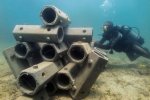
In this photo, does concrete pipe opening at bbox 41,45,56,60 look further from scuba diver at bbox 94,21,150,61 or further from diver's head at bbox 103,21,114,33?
diver's head at bbox 103,21,114,33

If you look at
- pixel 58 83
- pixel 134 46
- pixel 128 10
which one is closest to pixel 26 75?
pixel 58 83

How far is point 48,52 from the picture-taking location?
20.3ft

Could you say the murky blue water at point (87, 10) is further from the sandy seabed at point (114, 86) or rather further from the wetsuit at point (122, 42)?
the sandy seabed at point (114, 86)

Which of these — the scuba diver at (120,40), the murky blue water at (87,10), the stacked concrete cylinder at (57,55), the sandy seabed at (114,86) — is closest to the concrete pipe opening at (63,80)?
the stacked concrete cylinder at (57,55)

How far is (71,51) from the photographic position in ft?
19.5

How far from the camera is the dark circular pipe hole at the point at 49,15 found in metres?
6.04

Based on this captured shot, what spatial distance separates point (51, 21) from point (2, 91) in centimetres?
227

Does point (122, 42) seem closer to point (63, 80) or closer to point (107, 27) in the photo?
point (107, 27)

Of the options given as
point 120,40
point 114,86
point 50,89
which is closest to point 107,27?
point 120,40

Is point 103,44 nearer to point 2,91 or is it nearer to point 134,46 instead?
point 134,46

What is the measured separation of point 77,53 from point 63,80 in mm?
779

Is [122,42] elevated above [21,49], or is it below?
below

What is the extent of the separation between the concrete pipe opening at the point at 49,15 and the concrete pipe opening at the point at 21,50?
0.92 meters

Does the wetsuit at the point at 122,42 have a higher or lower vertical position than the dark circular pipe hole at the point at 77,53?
lower
